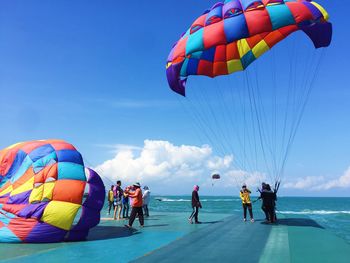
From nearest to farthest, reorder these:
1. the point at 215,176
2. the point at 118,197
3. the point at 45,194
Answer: the point at 45,194 → the point at 118,197 → the point at 215,176

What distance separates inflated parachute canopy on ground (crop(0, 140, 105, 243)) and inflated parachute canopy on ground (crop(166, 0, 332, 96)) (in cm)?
542

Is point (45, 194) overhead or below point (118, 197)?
below

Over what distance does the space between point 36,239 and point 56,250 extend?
1.20 metres

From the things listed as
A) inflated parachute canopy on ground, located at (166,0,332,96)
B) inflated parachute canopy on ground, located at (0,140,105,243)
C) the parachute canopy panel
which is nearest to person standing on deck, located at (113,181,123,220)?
inflated parachute canopy on ground, located at (0,140,105,243)

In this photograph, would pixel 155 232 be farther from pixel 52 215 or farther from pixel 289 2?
pixel 289 2

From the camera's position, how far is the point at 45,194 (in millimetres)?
9133

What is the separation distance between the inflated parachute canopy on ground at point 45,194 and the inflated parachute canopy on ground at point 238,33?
213 inches

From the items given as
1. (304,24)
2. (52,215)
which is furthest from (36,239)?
(304,24)

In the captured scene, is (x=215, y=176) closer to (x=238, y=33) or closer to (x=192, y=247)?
(x=238, y=33)

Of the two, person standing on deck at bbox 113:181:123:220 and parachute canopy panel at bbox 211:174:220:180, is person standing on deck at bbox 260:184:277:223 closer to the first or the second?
person standing on deck at bbox 113:181:123:220

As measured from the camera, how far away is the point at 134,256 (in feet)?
23.5

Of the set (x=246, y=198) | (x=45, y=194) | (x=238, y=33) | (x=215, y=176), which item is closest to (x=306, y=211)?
(x=215, y=176)

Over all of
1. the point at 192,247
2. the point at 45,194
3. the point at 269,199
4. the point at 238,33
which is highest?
the point at 238,33

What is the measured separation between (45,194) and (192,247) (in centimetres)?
435
